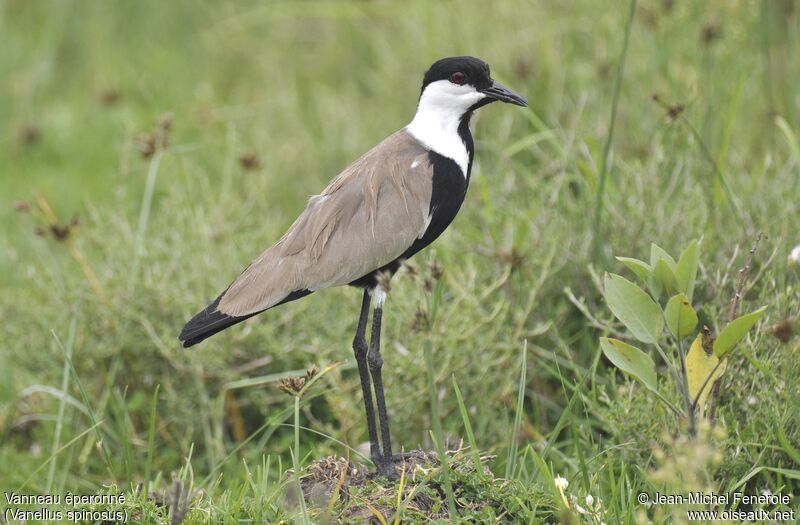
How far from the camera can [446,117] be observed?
3.42 metres

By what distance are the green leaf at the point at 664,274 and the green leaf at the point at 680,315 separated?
0.07m

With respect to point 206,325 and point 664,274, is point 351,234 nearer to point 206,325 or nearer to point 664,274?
point 206,325

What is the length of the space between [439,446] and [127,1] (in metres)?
6.78

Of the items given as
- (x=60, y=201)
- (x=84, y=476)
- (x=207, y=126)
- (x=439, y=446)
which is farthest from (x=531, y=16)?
(x=439, y=446)

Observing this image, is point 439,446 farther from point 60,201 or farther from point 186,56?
point 186,56

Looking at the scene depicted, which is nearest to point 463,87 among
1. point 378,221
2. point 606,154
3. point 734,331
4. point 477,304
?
point 378,221

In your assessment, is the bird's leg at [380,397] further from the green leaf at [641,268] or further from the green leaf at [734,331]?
the green leaf at [734,331]

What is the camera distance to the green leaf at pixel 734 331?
8.68ft

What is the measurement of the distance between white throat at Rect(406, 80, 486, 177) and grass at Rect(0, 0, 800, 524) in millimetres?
400

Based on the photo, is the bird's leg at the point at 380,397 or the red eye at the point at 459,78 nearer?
the bird's leg at the point at 380,397

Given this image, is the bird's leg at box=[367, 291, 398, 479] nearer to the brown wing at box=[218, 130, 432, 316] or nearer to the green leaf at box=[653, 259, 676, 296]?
the brown wing at box=[218, 130, 432, 316]

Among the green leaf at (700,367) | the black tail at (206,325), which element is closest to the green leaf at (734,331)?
the green leaf at (700,367)

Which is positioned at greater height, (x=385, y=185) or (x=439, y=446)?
(x=385, y=185)

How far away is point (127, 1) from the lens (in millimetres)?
8461
